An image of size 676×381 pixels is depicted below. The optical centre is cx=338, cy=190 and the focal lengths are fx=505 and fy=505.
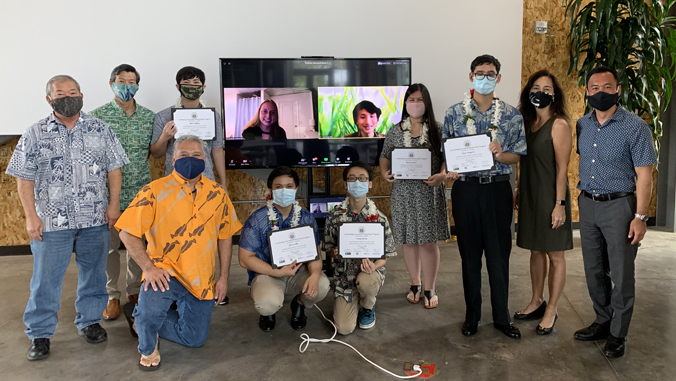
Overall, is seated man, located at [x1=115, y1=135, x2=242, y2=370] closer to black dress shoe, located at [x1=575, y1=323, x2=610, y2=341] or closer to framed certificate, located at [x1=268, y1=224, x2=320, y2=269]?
framed certificate, located at [x1=268, y1=224, x2=320, y2=269]

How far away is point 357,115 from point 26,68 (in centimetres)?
307

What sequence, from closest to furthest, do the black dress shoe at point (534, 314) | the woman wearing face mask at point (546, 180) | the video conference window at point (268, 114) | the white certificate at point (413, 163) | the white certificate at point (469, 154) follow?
the white certificate at point (469, 154) < the woman wearing face mask at point (546, 180) < the black dress shoe at point (534, 314) < the white certificate at point (413, 163) < the video conference window at point (268, 114)

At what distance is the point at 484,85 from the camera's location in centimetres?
294

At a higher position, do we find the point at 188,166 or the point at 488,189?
the point at 188,166

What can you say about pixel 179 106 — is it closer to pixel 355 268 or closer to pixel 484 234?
pixel 355 268

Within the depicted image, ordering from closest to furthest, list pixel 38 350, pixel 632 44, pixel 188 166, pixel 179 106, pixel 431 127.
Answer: pixel 188 166
pixel 38 350
pixel 431 127
pixel 179 106
pixel 632 44

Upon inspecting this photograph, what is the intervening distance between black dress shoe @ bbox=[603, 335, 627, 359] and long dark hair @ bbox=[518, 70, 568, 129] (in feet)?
4.26

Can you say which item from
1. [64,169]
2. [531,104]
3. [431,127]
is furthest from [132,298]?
[531,104]

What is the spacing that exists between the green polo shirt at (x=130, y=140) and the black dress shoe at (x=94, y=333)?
32.7 inches

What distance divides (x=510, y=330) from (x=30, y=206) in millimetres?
2849

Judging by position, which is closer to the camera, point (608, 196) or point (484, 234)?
point (608, 196)

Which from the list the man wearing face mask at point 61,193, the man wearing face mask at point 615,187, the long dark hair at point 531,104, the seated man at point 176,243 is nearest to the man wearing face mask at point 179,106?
the man wearing face mask at point 61,193

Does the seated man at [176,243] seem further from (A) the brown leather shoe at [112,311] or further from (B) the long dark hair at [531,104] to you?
(B) the long dark hair at [531,104]

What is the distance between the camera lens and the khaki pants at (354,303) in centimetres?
315
